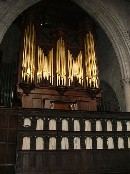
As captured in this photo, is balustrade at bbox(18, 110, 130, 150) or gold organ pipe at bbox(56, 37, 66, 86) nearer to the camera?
balustrade at bbox(18, 110, 130, 150)

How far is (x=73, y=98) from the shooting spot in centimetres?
925

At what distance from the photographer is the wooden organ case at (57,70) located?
896 cm

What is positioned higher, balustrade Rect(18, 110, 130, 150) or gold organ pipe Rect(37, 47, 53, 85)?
gold organ pipe Rect(37, 47, 53, 85)

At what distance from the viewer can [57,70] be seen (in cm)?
932

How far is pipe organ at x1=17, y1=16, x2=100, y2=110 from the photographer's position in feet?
29.4

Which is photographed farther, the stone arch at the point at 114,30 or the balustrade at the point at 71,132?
the stone arch at the point at 114,30

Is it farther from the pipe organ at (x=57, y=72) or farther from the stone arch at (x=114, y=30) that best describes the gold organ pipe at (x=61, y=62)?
the stone arch at (x=114, y=30)

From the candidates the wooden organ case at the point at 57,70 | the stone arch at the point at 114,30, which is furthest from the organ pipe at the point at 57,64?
the stone arch at the point at 114,30

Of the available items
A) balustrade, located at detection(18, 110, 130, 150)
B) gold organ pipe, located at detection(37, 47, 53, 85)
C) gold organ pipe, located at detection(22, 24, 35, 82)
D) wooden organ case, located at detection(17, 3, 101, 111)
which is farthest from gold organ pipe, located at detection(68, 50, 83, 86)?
balustrade, located at detection(18, 110, 130, 150)

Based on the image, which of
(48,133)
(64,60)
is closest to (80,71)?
(64,60)

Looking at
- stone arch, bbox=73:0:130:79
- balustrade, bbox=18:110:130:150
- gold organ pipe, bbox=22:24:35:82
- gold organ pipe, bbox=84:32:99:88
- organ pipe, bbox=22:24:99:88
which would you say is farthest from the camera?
stone arch, bbox=73:0:130:79

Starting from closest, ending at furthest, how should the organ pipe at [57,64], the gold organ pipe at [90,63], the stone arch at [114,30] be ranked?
the organ pipe at [57,64] → the gold organ pipe at [90,63] → the stone arch at [114,30]

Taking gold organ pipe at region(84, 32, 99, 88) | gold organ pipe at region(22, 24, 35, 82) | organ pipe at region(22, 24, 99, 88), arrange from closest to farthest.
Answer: gold organ pipe at region(22, 24, 35, 82) < organ pipe at region(22, 24, 99, 88) < gold organ pipe at region(84, 32, 99, 88)

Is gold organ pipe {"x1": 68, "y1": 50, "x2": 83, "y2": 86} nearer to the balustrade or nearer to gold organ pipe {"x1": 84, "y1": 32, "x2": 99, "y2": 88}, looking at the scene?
gold organ pipe {"x1": 84, "y1": 32, "x2": 99, "y2": 88}
